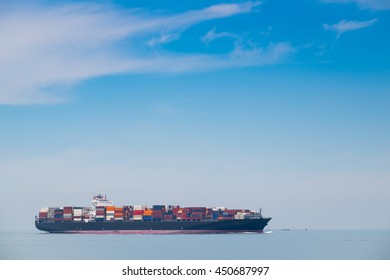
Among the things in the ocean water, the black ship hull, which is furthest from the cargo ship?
the ocean water

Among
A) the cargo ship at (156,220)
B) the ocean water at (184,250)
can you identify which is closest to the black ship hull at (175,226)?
the cargo ship at (156,220)

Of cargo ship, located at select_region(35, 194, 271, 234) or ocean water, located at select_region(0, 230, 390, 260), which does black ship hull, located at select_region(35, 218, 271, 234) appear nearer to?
cargo ship, located at select_region(35, 194, 271, 234)

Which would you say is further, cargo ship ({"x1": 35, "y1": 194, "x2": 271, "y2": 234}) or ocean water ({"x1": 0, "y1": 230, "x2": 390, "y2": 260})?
cargo ship ({"x1": 35, "y1": 194, "x2": 271, "y2": 234})

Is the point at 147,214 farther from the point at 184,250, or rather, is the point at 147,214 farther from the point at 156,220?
the point at 184,250

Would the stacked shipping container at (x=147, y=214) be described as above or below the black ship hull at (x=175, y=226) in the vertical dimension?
above

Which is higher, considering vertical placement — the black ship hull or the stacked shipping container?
the stacked shipping container

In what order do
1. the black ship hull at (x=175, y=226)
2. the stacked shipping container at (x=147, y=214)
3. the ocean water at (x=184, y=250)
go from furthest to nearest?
the stacked shipping container at (x=147, y=214) → the black ship hull at (x=175, y=226) → the ocean water at (x=184, y=250)

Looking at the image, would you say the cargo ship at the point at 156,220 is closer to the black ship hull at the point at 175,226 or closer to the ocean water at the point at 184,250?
the black ship hull at the point at 175,226

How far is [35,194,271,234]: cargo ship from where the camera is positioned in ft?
313

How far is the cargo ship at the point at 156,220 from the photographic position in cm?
9544
